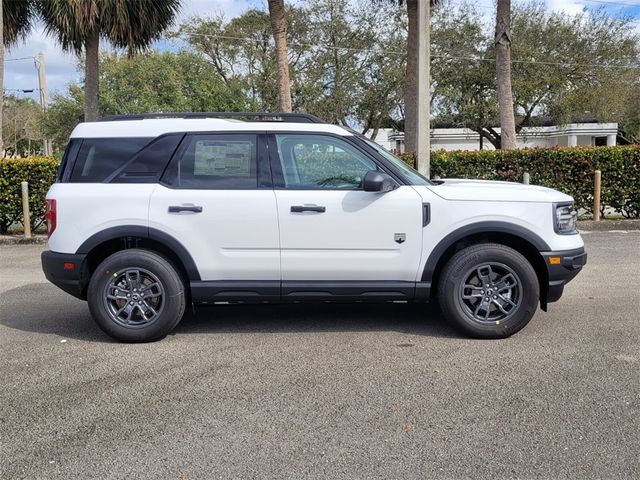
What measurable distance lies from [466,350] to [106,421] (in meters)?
2.79

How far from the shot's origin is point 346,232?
5.14 meters

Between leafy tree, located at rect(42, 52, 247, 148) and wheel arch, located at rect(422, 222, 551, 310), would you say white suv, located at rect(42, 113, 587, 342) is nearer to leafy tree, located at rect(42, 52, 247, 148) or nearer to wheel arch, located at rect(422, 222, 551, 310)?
wheel arch, located at rect(422, 222, 551, 310)

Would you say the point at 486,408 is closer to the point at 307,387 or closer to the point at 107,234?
the point at 307,387

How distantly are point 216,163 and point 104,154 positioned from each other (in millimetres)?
978

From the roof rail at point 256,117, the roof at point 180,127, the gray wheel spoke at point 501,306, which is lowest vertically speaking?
the gray wheel spoke at point 501,306

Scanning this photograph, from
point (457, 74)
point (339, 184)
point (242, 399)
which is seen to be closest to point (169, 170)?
point (339, 184)

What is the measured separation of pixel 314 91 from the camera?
98.2 feet

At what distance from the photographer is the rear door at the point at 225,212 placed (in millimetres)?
5160

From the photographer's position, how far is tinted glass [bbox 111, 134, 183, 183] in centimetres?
528

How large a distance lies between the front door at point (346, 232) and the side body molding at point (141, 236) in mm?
831

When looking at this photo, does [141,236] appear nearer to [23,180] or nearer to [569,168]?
[23,180]

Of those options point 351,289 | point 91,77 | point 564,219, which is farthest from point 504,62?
point 351,289

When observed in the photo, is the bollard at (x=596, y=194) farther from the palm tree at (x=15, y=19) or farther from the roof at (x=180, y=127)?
the palm tree at (x=15, y=19)

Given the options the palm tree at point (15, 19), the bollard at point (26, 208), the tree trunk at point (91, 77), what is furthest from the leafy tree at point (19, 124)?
the bollard at point (26, 208)
